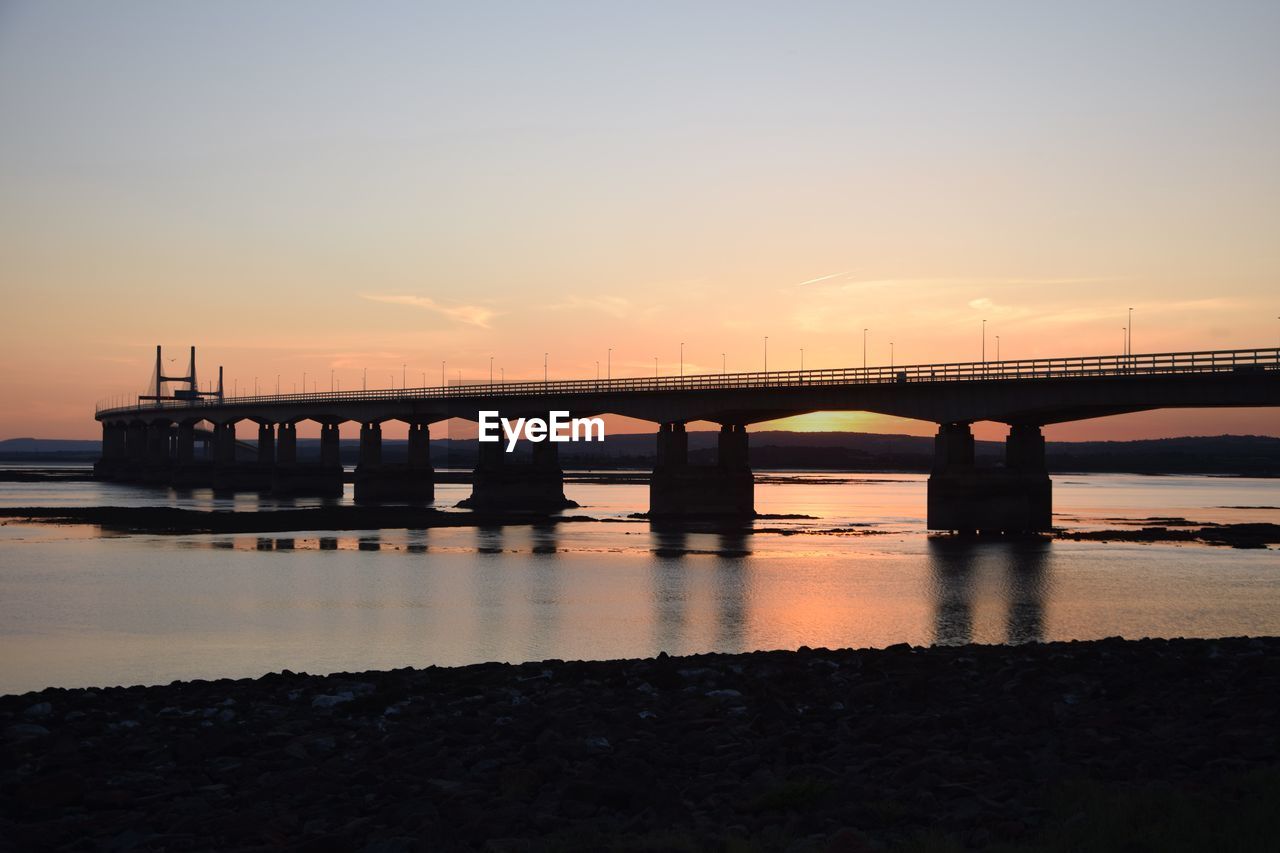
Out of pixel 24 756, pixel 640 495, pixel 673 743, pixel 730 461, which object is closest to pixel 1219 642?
pixel 673 743

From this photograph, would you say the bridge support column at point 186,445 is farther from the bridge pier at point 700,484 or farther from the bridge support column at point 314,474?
the bridge pier at point 700,484

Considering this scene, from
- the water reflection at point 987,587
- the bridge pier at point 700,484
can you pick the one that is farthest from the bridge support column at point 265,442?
the water reflection at point 987,587

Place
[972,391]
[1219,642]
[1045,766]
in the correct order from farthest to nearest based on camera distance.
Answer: [972,391], [1219,642], [1045,766]

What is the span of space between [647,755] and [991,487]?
61062 millimetres

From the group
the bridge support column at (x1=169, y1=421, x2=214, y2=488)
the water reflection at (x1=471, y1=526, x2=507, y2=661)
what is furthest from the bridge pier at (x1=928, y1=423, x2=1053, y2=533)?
the bridge support column at (x1=169, y1=421, x2=214, y2=488)

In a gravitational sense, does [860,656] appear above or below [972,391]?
below

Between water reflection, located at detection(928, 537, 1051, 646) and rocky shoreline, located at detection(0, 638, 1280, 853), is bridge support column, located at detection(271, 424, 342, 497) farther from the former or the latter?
rocky shoreline, located at detection(0, 638, 1280, 853)

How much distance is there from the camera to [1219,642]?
2653 centimetres

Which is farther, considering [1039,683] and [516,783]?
[1039,683]

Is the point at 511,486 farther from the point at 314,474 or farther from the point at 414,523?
the point at 314,474

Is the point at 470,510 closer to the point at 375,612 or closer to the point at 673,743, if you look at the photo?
the point at 375,612

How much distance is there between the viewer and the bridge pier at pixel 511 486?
103750 mm

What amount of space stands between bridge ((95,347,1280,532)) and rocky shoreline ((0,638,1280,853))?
152 feet

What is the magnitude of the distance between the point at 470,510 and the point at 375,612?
65798 millimetres
